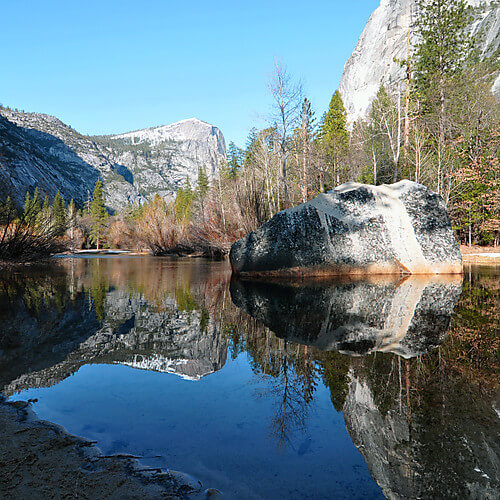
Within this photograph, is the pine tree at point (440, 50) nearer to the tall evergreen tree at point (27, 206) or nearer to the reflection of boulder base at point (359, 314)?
the reflection of boulder base at point (359, 314)

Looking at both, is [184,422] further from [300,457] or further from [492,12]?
[492,12]

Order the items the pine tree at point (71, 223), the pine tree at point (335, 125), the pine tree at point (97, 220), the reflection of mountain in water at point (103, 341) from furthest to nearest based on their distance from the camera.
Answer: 1. the pine tree at point (97, 220)
2. the pine tree at point (335, 125)
3. the pine tree at point (71, 223)
4. the reflection of mountain in water at point (103, 341)

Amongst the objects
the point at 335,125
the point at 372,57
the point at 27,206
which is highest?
the point at 372,57

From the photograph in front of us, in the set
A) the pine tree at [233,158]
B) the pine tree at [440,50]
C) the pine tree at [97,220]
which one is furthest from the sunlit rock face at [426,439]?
the pine tree at [97,220]

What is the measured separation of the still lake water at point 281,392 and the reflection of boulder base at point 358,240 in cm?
413

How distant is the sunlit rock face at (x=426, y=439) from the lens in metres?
1.21

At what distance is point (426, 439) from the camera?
Answer: 57.7 inches

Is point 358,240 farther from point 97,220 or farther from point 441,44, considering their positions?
point 97,220

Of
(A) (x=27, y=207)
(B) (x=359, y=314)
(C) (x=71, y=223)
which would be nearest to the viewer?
(B) (x=359, y=314)

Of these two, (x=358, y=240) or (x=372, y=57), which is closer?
(x=358, y=240)

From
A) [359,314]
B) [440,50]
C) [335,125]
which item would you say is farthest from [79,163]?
[359,314]

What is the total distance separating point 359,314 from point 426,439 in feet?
8.44

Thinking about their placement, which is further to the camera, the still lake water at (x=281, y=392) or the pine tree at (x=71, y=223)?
the pine tree at (x=71, y=223)

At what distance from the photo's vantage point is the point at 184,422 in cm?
166
